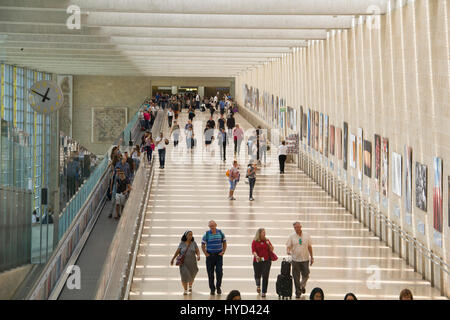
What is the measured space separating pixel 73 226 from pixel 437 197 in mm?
8219

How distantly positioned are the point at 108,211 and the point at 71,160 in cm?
555

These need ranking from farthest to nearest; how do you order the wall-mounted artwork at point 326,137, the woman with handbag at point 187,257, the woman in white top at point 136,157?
the wall-mounted artwork at point 326,137, the woman in white top at point 136,157, the woman with handbag at point 187,257

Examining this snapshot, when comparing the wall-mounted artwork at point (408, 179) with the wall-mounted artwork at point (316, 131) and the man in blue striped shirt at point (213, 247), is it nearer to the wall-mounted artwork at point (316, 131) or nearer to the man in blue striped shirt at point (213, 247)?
the man in blue striped shirt at point (213, 247)

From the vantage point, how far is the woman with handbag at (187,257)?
11.1 metres

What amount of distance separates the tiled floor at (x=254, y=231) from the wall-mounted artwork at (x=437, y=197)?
1.13m

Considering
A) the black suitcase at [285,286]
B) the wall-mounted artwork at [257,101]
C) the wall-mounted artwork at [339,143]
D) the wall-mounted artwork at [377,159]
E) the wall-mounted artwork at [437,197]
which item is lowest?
the black suitcase at [285,286]

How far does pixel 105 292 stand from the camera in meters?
8.80

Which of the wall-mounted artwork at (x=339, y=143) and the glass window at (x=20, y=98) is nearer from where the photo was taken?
the wall-mounted artwork at (x=339, y=143)

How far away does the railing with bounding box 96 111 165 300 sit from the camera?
9.20 meters

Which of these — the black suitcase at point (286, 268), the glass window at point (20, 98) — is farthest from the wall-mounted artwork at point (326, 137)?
the glass window at point (20, 98)

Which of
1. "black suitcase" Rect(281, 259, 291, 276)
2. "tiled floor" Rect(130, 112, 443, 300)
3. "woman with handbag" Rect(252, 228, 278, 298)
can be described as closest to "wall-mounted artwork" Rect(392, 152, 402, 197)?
"tiled floor" Rect(130, 112, 443, 300)

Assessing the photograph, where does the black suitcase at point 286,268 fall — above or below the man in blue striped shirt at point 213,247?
below

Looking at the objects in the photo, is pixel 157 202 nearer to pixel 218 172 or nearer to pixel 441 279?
pixel 218 172

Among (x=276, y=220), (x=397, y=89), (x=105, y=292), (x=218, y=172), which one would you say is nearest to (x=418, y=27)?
(x=397, y=89)
